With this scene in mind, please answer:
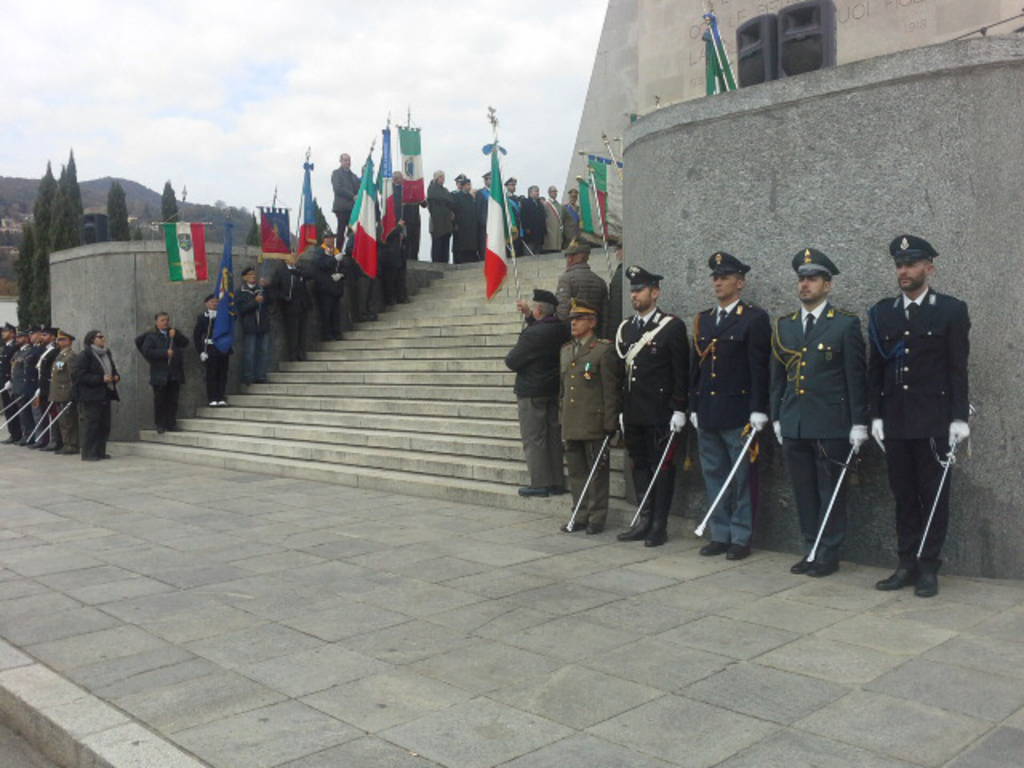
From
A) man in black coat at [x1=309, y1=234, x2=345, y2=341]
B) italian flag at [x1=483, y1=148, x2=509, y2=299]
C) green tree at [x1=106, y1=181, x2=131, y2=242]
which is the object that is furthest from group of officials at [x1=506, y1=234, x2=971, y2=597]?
green tree at [x1=106, y1=181, x2=131, y2=242]

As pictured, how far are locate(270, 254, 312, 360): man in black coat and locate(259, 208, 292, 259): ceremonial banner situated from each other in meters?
0.20

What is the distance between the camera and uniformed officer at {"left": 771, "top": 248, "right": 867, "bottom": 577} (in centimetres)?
604

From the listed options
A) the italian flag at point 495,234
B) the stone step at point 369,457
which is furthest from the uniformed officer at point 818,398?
the italian flag at point 495,234

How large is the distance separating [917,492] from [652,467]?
2.03 metres

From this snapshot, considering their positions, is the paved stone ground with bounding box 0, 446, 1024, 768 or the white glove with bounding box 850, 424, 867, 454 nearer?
the paved stone ground with bounding box 0, 446, 1024, 768

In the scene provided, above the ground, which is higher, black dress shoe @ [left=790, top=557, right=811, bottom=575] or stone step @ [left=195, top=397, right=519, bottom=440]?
stone step @ [left=195, top=397, right=519, bottom=440]

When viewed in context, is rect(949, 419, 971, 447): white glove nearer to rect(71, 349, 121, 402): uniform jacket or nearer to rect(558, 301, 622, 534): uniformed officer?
rect(558, 301, 622, 534): uniformed officer

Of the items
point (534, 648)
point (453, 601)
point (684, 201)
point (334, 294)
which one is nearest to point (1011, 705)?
point (534, 648)

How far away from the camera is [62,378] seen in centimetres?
1412

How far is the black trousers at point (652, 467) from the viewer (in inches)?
281

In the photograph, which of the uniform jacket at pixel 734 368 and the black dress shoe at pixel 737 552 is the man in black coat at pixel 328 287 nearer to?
the uniform jacket at pixel 734 368

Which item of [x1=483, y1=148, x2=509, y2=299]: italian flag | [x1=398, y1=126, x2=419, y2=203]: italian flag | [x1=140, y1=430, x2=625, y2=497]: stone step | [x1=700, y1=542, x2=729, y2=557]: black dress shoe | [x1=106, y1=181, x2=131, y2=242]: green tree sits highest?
[x1=106, y1=181, x2=131, y2=242]: green tree

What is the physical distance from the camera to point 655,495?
23.7 feet

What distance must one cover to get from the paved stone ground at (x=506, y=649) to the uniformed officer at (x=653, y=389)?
32 cm
